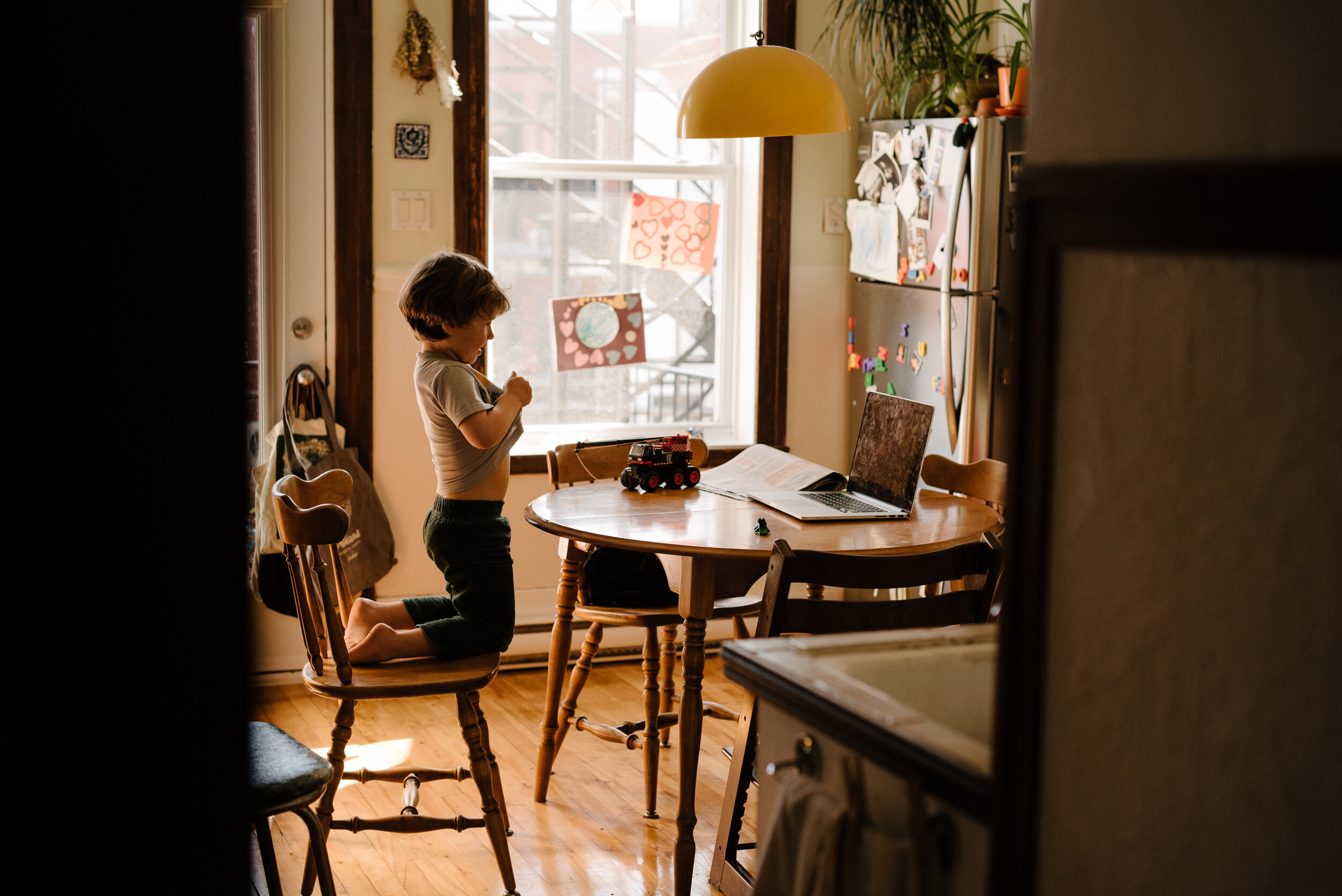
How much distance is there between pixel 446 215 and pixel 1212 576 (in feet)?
10.7

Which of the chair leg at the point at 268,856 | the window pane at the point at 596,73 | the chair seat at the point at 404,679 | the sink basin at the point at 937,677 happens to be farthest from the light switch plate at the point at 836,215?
Result: the sink basin at the point at 937,677

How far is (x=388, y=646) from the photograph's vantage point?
240 centimetres

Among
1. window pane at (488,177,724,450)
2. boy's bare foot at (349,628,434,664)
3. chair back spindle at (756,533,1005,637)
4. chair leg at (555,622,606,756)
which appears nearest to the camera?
chair back spindle at (756,533,1005,637)

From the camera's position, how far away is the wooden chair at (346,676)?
2217 mm

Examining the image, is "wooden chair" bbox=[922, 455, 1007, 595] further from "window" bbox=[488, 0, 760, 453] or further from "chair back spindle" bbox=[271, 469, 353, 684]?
"chair back spindle" bbox=[271, 469, 353, 684]

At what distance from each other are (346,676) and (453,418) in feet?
→ 1.86

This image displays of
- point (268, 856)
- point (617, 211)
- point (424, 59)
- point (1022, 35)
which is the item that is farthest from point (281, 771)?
point (1022, 35)

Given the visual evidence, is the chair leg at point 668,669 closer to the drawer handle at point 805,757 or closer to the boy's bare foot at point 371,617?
the boy's bare foot at point 371,617

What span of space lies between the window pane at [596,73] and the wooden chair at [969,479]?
159 centimetres

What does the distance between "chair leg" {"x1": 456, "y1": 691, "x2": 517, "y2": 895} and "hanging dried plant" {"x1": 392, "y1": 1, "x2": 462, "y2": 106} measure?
2038 millimetres

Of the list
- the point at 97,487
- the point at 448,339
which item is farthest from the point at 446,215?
the point at 97,487

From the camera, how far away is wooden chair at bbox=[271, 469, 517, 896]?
222 centimetres

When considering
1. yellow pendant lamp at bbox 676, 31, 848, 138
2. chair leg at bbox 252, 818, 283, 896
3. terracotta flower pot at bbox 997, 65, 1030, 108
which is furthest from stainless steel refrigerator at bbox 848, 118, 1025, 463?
chair leg at bbox 252, 818, 283, 896

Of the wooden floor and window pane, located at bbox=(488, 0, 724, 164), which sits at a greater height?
window pane, located at bbox=(488, 0, 724, 164)
